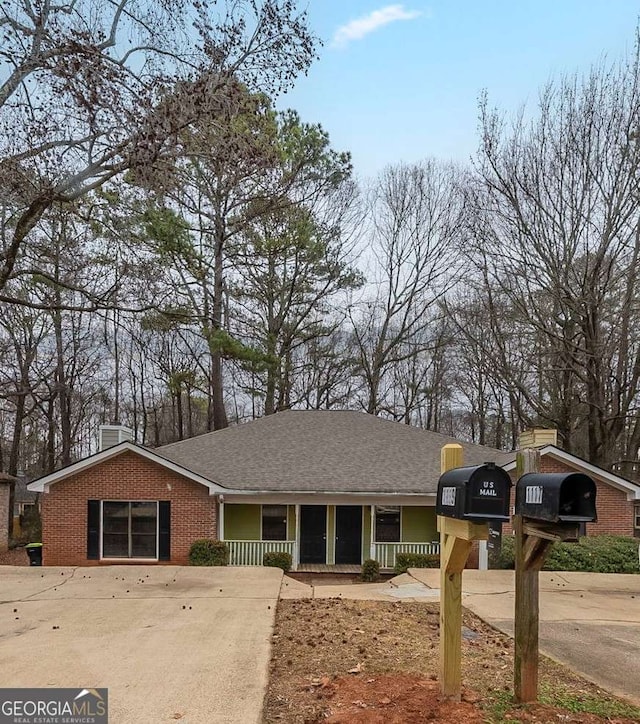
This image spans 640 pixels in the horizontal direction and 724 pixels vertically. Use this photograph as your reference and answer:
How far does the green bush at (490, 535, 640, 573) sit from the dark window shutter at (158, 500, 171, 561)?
7.86 meters

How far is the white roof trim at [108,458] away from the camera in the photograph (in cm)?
1468

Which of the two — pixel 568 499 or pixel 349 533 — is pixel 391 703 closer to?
pixel 568 499

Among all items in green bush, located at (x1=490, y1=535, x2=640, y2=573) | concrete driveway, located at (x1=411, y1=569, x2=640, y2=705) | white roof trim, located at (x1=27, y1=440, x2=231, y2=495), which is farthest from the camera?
white roof trim, located at (x1=27, y1=440, x2=231, y2=495)

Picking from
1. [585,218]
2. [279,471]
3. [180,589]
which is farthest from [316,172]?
[180,589]

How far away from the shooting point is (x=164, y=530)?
1473 cm

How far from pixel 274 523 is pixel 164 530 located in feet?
9.42

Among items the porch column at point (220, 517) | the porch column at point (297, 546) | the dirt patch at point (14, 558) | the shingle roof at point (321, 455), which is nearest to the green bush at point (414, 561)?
the shingle roof at point (321, 455)

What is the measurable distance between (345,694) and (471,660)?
5.24 feet

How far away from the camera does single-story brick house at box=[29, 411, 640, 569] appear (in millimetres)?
14750

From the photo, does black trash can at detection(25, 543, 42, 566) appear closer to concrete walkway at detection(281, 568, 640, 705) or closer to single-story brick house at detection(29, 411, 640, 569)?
single-story brick house at detection(29, 411, 640, 569)

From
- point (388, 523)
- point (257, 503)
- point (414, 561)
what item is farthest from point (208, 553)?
point (414, 561)

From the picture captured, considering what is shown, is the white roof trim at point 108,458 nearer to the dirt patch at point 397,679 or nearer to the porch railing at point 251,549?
the porch railing at point 251,549

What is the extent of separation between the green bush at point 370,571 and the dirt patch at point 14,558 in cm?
1134
